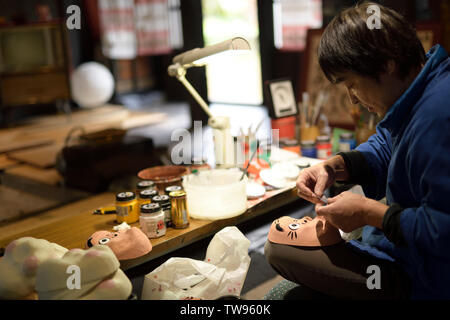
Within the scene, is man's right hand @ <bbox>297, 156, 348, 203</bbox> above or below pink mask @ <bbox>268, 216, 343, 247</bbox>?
above

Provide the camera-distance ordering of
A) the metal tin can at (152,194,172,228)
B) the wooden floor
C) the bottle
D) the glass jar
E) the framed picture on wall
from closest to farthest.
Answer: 1. the metal tin can at (152,194,172,228)
2. the glass jar
3. the bottle
4. the framed picture on wall
5. the wooden floor

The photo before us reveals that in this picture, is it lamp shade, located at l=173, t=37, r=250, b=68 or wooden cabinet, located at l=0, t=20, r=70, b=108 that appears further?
wooden cabinet, located at l=0, t=20, r=70, b=108

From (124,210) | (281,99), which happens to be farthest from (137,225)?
(281,99)

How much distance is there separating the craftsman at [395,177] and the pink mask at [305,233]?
0.07 feet

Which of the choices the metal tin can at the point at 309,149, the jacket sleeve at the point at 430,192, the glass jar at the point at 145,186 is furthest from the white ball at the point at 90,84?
the jacket sleeve at the point at 430,192

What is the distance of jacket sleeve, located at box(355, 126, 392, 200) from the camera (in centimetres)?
162

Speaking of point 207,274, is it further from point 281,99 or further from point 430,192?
point 281,99

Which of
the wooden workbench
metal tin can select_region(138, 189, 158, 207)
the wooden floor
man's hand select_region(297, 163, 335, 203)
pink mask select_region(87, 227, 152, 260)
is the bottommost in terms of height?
the wooden floor

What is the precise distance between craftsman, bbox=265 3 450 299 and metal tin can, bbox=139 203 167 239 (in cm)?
42

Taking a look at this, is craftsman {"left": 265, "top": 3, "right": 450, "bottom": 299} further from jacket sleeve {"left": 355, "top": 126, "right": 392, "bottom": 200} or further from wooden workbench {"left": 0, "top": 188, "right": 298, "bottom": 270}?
wooden workbench {"left": 0, "top": 188, "right": 298, "bottom": 270}

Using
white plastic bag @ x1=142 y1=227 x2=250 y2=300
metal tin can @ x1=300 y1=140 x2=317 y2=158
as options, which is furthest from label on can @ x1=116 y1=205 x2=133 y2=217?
metal tin can @ x1=300 y1=140 x2=317 y2=158

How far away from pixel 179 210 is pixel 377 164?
690mm

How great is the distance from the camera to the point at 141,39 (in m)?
7.53
